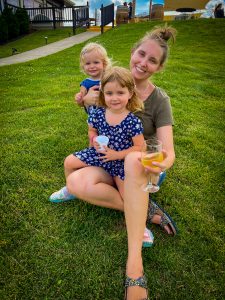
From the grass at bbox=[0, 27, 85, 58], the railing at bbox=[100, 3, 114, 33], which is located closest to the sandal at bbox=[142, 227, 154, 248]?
the grass at bbox=[0, 27, 85, 58]

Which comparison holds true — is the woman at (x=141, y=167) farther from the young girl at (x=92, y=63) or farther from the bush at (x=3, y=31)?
the bush at (x=3, y=31)

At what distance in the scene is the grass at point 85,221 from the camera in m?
2.15

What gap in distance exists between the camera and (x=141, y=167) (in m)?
2.23

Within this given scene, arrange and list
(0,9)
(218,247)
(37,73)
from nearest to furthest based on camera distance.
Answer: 1. (218,247)
2. (37,73)
3. (0,9)

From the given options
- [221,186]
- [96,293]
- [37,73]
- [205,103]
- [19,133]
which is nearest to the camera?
[96,293]

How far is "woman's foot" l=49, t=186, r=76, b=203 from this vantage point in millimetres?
2953

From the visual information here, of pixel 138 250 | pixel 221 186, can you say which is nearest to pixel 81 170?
pixel 138 250

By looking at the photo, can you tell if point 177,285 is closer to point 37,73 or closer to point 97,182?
point 97,182

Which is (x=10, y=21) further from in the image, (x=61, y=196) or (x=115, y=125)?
(x=115, y=125)

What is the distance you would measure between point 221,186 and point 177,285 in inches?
67.7

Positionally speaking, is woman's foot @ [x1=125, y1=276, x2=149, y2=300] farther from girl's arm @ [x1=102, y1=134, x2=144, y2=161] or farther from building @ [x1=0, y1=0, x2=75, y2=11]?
building @ [x1=0, y1=0, x2=75, y2=11]

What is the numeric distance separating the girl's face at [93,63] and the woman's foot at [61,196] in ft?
4.81

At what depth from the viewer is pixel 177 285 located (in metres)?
2.17

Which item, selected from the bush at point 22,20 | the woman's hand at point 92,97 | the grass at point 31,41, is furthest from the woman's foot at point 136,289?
the bush at point 22,20
